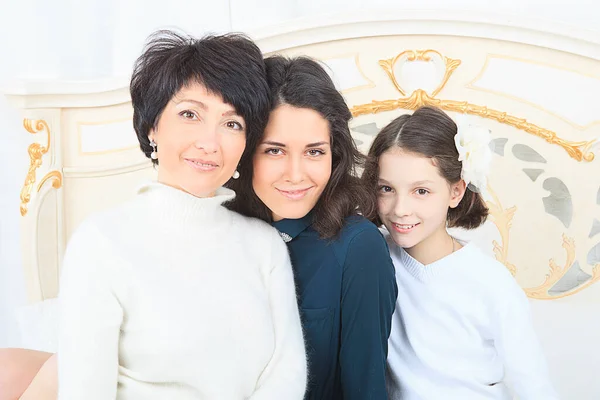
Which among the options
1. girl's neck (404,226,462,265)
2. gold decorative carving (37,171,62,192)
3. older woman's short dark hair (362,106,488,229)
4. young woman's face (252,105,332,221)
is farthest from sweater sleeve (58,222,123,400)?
gold decorative carving (37,171,62,192)

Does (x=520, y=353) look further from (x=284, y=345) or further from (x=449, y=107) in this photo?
(x=449, y=107)

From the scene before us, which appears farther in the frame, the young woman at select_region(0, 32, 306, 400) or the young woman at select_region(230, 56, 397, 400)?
the young woman at select_region(230, 56, 397, 400)

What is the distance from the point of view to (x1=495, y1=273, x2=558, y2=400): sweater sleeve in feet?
4.76

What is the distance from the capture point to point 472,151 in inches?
60.4

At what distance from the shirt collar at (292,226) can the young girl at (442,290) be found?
193 mm

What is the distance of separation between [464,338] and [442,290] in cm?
11

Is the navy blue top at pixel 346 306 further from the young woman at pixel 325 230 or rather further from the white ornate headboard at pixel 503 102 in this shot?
the white ornate headboard at pixel 503 102

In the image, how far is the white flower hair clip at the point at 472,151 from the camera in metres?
1.53

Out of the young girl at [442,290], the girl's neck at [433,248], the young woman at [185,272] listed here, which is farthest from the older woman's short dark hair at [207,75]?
the girl's neck at [433,248]

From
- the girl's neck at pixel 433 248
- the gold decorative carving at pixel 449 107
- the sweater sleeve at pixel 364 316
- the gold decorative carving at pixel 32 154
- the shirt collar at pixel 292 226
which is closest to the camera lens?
the sweater sleeve at pixel 364 316

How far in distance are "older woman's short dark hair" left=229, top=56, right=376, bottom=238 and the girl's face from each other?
0.19ft

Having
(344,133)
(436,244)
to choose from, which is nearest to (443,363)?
(436,244)

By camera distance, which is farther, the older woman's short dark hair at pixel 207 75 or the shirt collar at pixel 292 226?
the shirt collar at pixel 292 226

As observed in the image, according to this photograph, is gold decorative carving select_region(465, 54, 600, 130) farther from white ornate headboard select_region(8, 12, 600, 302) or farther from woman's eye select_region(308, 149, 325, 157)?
woman's eye select_region(308, 149, 325, 157)
